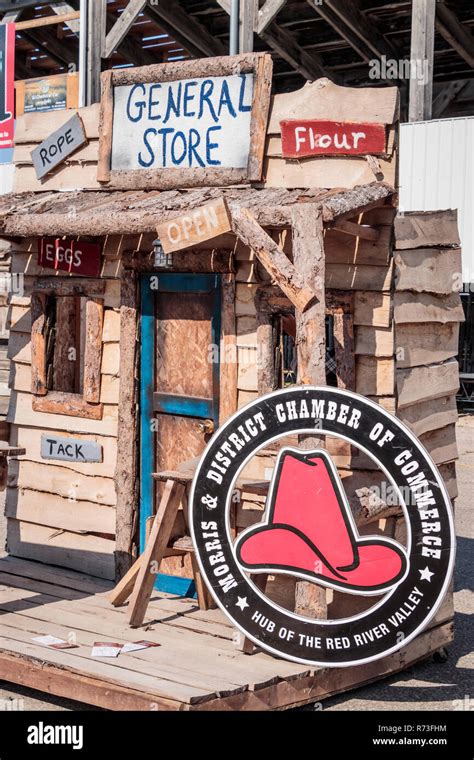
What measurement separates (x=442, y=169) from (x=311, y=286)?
10925 mm

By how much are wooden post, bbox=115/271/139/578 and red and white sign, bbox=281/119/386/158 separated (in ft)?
5.03

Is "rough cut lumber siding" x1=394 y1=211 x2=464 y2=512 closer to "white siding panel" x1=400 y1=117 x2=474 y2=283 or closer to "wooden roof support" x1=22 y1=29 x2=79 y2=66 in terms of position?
"white siding panel" x1=400 y1=117 x2=474 y2=283

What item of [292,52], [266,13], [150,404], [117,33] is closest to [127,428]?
[150,404]

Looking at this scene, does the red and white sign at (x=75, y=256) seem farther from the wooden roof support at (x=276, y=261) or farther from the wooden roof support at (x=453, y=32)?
the wooden roof support at (x=453, y=32)

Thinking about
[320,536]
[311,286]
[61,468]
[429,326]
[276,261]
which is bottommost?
[320,536]

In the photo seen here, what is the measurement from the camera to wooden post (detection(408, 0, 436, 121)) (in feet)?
50.9

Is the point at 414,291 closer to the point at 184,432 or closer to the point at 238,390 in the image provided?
the point at 238,390

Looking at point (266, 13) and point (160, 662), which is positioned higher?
point (266, 13)

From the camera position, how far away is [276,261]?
5730 millimetres

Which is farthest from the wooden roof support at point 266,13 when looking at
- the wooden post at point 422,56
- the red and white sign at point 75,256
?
the red and white sign at point 75,256

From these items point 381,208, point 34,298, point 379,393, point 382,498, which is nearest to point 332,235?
point 381,208

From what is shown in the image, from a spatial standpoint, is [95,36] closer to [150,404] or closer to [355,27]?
[355,27]

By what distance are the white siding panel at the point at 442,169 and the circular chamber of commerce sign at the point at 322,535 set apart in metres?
10.9

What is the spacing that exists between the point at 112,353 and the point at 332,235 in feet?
6.42
